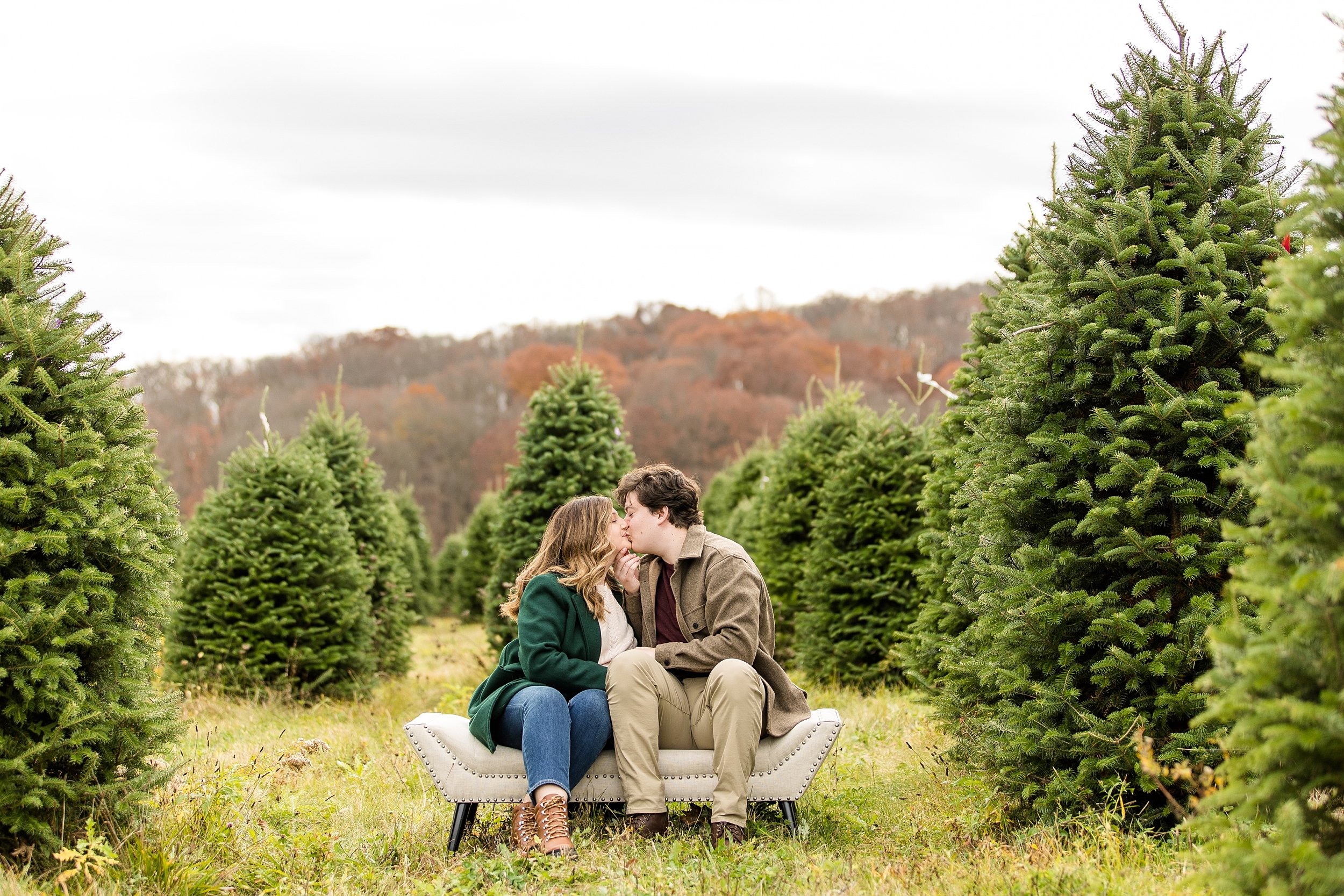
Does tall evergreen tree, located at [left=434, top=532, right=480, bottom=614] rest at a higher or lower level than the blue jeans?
lower

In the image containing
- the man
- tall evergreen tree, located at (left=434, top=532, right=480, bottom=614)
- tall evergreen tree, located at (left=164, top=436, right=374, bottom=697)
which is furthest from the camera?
tall evergreen tree, located at (left=434, top=532, right=480, bottom=614)

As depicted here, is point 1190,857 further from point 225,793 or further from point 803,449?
point 803,449

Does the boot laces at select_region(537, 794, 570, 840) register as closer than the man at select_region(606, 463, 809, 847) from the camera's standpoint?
Yes

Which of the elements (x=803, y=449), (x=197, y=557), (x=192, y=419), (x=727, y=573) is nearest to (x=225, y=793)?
(x=727, y=573)

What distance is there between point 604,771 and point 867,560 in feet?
13.9

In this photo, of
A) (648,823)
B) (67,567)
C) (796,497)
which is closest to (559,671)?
(648,823)

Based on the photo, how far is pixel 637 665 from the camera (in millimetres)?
4172

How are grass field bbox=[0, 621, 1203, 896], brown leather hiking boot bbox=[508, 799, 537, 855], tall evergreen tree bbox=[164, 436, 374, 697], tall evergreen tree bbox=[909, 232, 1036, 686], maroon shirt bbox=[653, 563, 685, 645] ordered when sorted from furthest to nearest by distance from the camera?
tall evergreen tree bbox=[164, 436, 374, 697] < tall evergreen tree bbox=[909, 232, 1036, 686] < maroon shirt bbox=[653, 563, 685, 645] < brown leather hiking boot bbox=[508, 799, 537, 855] < grass field bbox=[0, 621, 1203, 896]

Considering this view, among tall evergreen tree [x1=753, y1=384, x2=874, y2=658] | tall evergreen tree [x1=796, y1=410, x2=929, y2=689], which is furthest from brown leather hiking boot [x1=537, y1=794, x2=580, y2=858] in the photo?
tall evergreen tree [x1=753, y1=384, x2=874, y2=658]

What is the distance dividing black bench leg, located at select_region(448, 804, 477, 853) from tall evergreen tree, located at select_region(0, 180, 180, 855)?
1092 mm

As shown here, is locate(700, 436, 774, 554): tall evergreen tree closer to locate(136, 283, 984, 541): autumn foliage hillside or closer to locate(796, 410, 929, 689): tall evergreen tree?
locate(796, 410, 929, 689): tall evergreen tree

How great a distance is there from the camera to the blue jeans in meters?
3.99

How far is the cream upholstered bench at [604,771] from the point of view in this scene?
4156 millimetres

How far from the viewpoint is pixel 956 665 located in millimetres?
4629
